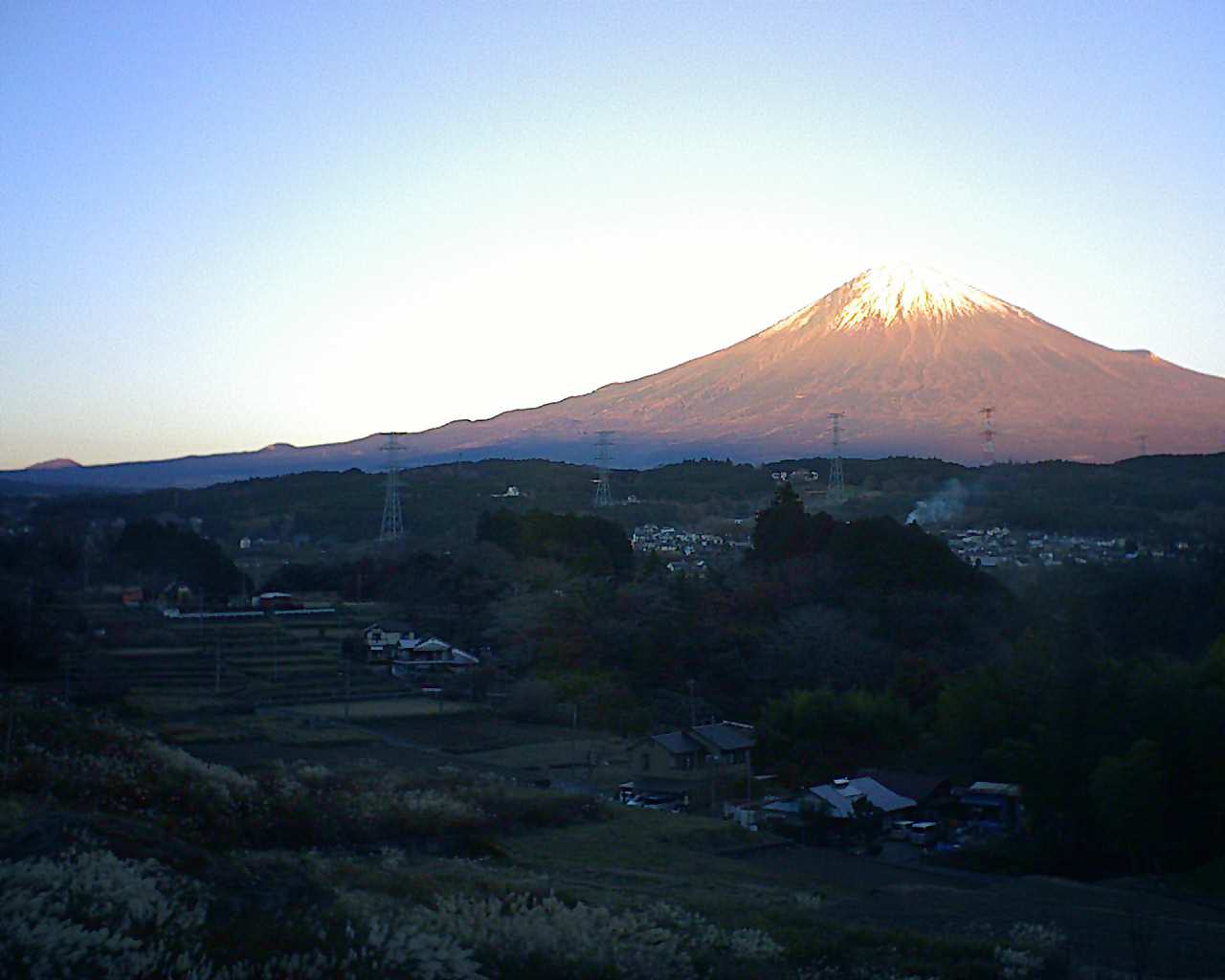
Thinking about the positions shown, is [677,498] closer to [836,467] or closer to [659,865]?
[836,467]

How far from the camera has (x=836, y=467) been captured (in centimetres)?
3869

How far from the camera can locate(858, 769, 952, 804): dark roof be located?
14.9 meters

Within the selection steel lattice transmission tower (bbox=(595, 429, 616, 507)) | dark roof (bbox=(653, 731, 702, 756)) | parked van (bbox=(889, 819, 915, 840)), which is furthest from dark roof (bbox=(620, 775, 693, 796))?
steel lattice transmission tower (bbox=(595, 429, 616, 507))

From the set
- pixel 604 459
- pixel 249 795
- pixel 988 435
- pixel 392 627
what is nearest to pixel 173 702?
pixel 392 627

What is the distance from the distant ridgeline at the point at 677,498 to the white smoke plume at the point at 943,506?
125 mm

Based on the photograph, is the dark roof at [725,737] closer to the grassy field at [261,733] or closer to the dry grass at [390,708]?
the dry grass at [390,708]

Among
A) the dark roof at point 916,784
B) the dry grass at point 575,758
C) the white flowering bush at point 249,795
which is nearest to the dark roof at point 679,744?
the dry grass at point 575,758

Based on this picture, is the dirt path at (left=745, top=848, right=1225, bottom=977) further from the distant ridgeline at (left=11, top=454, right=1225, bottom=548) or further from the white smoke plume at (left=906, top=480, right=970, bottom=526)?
the white smoke plume at (left=906, top=480, right=970, bottom=526)

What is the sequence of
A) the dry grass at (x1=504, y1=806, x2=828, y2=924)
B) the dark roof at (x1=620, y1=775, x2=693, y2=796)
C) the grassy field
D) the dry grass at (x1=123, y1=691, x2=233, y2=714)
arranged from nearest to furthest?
1. the dry grass at (x1=504, y1=806, x2=828, y2=924)
2. the grassy field
3. the dark roof at (x1=620, y1=775, x2=693, y2=796)
4. the dry grass at (x1=123, y1=691, x2=233, y2=714)

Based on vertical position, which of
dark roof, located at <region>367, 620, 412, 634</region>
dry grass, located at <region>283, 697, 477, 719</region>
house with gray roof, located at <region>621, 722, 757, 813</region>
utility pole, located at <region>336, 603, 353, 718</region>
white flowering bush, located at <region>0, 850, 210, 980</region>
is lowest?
house with gray roof, located at <region>621, 722, 757, 813</region>

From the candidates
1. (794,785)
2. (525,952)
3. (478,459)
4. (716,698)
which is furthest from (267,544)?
(525,952)

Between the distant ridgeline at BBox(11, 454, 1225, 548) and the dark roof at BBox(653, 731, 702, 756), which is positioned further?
the distant ridgeline at BBox(11, 454, 1225, 548)

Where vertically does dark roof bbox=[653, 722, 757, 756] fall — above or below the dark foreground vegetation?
below

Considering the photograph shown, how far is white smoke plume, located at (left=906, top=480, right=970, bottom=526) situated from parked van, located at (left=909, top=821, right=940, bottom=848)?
21036 millimetres
